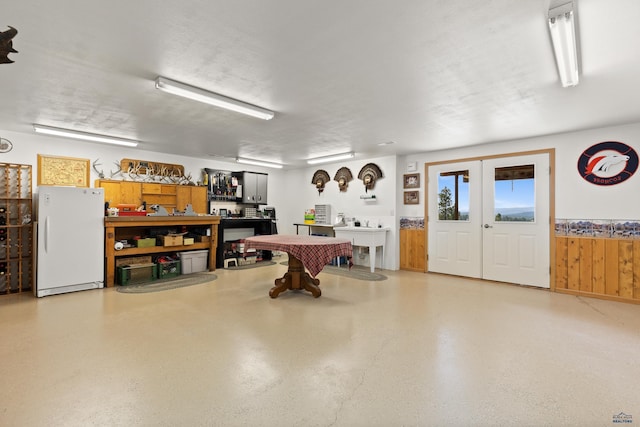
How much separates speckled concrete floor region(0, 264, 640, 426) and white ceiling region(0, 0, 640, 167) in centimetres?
265

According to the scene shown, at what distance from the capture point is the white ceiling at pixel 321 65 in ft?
6.86

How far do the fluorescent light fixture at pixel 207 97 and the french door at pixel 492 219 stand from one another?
13.7 ft

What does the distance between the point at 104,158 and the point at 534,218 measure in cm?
828

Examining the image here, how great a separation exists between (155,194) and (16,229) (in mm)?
2319

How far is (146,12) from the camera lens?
2.09 m

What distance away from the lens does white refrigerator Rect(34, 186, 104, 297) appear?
4.62m

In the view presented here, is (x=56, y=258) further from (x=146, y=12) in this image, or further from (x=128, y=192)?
(x=146, y=12)

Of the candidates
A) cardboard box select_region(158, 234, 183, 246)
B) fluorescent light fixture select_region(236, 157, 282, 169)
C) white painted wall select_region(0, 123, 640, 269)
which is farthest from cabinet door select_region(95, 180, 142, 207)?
fluorescent light fixture select_region(236, 157, 282, 169)

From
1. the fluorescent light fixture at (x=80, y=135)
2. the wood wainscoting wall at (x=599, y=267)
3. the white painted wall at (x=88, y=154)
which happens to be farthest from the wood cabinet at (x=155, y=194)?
the wood wainscoting wall at (x=599, y=267)

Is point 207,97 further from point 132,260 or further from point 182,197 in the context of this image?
point 182,197

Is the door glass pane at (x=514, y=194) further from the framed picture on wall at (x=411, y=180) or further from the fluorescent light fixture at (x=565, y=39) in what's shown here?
the fluorescent light fixture at (x=565, y=39)

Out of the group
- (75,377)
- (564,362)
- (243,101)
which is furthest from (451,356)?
(243,101)

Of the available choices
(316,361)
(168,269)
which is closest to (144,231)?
(168,269)

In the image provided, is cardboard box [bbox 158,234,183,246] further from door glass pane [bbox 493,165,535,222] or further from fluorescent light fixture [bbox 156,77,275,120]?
door glass pane [bbox 493,165,535,222]
